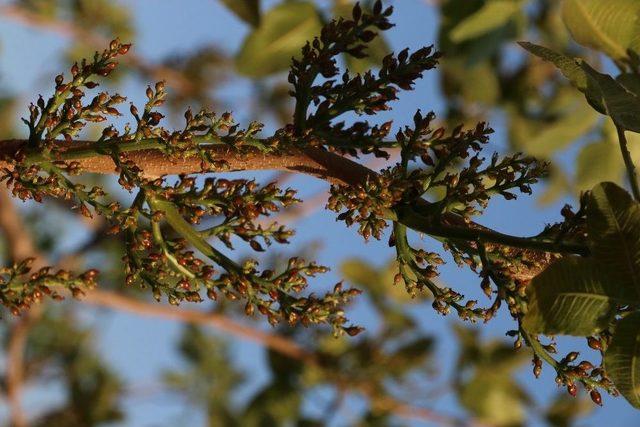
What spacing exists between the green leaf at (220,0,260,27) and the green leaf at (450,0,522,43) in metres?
0.82

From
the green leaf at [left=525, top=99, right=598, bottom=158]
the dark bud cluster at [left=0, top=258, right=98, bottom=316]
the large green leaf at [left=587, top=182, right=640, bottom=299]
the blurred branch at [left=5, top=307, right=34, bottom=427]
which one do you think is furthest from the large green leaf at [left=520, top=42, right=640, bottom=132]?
the blurred branch at [left=5, top=307, right=34, bottom=427]

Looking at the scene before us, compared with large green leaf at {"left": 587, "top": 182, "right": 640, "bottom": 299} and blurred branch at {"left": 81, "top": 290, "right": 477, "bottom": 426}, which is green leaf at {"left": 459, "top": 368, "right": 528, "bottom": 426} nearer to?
blurred branch at {"left": 81, "top": 290, "right": 477, "bottom": 426}

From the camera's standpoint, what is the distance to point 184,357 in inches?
285

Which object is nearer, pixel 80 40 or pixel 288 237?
pixel 288 237

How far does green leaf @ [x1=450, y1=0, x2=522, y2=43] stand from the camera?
3.11 m

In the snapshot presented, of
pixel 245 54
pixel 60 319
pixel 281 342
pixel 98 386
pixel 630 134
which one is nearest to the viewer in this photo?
pixel 630 134

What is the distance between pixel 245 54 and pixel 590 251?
1830 millimetres

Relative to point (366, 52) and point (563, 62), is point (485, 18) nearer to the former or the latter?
point (366, 52)

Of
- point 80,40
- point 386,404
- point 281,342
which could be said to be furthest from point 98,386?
point 80,40

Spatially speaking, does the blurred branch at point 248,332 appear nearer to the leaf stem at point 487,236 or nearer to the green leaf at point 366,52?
the green leaf at point 366,52

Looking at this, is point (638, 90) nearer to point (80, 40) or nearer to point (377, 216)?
point (377, 216)

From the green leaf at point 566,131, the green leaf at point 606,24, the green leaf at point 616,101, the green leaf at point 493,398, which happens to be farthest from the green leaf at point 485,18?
the green leaf at point 493,398

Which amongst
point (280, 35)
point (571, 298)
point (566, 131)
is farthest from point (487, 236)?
point (566, 131)

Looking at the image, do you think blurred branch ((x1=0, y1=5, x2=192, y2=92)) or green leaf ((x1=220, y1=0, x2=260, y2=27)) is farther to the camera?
blurred branch ((x1=0, y1=5, x2=192, y2=92))
